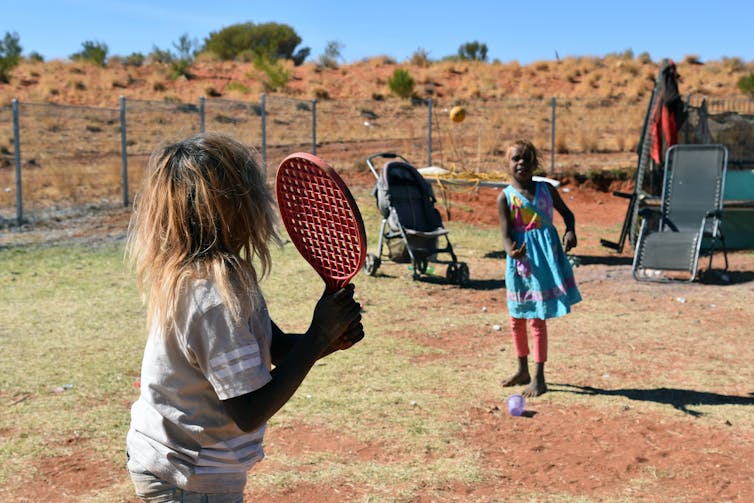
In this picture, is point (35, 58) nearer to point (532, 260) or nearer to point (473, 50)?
point (473, 50)

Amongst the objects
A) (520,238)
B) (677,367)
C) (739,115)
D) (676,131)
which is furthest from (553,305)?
(739,115)

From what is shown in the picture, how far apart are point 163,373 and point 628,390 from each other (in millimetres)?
4455

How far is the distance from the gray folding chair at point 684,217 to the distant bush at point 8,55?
33.8 metres

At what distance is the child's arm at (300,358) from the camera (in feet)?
6.57

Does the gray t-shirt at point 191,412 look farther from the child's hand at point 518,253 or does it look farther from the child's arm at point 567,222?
the child's arm at point 567,222

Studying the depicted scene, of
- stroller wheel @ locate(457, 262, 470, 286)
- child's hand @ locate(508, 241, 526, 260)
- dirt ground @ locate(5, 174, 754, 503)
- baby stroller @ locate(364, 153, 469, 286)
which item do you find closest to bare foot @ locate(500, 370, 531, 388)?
dirt ground @ locate(5, 174, 754, 503)

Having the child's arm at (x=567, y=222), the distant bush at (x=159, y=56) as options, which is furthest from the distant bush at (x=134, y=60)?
the child's arm at (x=567, y=222)

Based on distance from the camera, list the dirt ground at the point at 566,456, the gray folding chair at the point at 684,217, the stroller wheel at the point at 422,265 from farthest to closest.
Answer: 1. the stroller wheel at the point at 422,265
2. the gray folding chair at the point at 684,217
3. the dirt ground at the point at 566,456

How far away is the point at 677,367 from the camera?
21.1ft

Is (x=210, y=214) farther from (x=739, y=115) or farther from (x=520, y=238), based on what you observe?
(x=739, y=115)

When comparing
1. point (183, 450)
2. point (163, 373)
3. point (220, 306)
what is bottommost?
point (183, 450)

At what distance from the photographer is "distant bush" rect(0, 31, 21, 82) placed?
38.4 meters

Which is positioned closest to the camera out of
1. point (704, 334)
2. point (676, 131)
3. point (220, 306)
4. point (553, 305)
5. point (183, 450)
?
point (220, 306)

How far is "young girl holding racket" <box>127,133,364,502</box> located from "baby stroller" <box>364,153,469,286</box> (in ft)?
24.9
